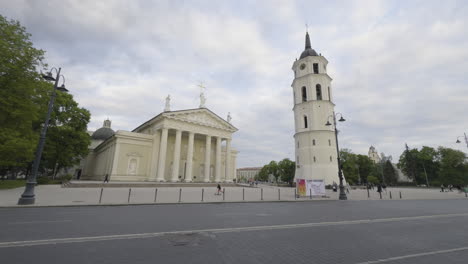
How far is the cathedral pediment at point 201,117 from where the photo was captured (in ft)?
133

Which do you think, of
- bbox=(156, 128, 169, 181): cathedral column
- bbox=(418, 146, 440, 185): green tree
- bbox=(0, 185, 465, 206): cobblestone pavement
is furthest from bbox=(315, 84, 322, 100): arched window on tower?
bbox=(418, 146, 440, 185): green tree

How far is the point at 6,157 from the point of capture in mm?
18766

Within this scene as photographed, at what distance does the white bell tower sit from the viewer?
129ft

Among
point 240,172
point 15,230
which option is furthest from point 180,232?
point 240,172

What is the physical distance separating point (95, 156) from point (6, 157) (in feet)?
141

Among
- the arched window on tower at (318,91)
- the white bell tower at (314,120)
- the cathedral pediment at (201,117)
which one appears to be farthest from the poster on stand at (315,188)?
the cathedral pediment at (201,117)

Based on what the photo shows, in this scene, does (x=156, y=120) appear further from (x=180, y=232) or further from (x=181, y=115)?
(x=180, y=232)

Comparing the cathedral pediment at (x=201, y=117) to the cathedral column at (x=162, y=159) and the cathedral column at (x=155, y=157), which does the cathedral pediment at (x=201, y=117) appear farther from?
the cathedral column at (x=155, y=157)

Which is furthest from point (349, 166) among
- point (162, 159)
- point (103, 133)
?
point (103, 133)

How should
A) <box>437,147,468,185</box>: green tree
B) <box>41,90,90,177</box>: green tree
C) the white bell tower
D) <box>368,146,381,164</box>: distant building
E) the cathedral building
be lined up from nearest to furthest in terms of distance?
1. <box>41,90,90,177</box>: green tree
2. the cathedral building
3. the white bell tower
4. <box>437,147,468,185</box>: green tree
5. <box>368,146,381,164</box>: distant building

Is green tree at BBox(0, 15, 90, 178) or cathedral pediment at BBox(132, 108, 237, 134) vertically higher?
cathedral pediment at BBox(132, 108, 237, 134)

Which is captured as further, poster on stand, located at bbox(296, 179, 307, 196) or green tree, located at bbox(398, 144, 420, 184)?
green tree, located at bbox(398, 144, 420, 184)

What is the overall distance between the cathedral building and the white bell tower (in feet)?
47.4

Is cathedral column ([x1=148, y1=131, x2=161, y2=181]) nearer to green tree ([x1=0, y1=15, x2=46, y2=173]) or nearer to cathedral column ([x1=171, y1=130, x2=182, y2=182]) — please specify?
cathedral column ([x1=171, y1=130, x2=182, y2=182])
